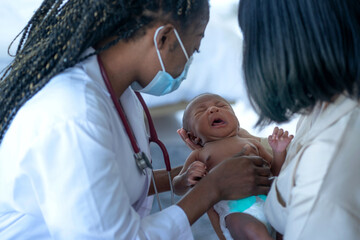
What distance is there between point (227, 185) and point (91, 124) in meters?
0.54

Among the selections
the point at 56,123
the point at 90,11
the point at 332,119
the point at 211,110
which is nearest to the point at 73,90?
the point at 56,123

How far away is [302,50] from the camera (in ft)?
3.16

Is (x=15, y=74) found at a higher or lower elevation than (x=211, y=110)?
higher

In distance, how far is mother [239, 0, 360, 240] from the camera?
3.11ft

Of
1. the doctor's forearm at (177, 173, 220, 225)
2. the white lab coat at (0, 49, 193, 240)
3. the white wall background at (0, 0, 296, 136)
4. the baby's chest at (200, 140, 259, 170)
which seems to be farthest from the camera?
the white wall background at (0, 0, 296, 136)

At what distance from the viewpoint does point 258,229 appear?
4.39 feet

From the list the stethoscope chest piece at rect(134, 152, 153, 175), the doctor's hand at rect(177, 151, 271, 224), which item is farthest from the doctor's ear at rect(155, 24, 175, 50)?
the doctor's hand at rect(177, 151, 271, 224)

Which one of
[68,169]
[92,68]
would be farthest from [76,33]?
[68,169]

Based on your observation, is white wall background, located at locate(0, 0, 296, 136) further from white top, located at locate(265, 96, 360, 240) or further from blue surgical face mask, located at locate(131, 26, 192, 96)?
white top, located at locate(265, 96, 360, 240)

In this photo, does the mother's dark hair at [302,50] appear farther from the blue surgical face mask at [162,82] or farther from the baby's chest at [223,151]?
the baby's chest at [223,151]

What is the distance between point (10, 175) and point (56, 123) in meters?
0.22

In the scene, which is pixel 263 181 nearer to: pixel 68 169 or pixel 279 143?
pixel 279 143

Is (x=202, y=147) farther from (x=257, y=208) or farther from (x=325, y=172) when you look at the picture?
(x=325, y=172)

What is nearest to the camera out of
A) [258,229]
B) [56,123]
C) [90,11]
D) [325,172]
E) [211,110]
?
Result: [325,172]
